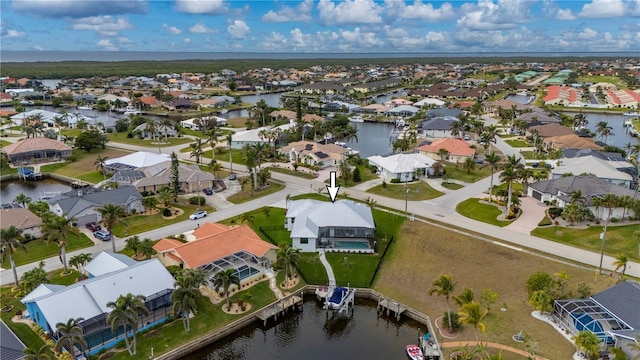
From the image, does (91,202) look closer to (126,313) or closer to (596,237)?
(126,313)

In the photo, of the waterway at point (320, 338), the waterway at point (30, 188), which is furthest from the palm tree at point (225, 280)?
the waterway at point (30, 188)

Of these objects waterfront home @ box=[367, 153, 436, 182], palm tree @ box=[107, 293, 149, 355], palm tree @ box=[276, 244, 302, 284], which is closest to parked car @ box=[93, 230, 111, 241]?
palm tree @ box=[107, 293, 149, 355]

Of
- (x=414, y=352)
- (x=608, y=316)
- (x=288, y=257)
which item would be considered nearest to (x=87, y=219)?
(x=288, y=257)

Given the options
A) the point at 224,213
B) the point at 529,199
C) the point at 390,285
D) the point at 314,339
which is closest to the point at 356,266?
the point at 390,285

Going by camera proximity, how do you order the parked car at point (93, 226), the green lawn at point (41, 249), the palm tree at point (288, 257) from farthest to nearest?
the parked car at point (93, 226)
the green lawn at point (41, 249)
the palm tree at point (288, 257)

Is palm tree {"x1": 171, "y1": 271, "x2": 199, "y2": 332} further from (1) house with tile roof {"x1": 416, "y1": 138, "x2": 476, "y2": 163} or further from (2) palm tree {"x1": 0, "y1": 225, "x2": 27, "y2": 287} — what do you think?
(1) house with tile roof {"x1": 416, "y1": 138, "x2": 476, "y2": 163}

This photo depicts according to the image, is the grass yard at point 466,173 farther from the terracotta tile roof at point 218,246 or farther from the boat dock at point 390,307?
the terracotta tile roof at point 218,246

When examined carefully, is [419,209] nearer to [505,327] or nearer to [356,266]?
[356,266]
